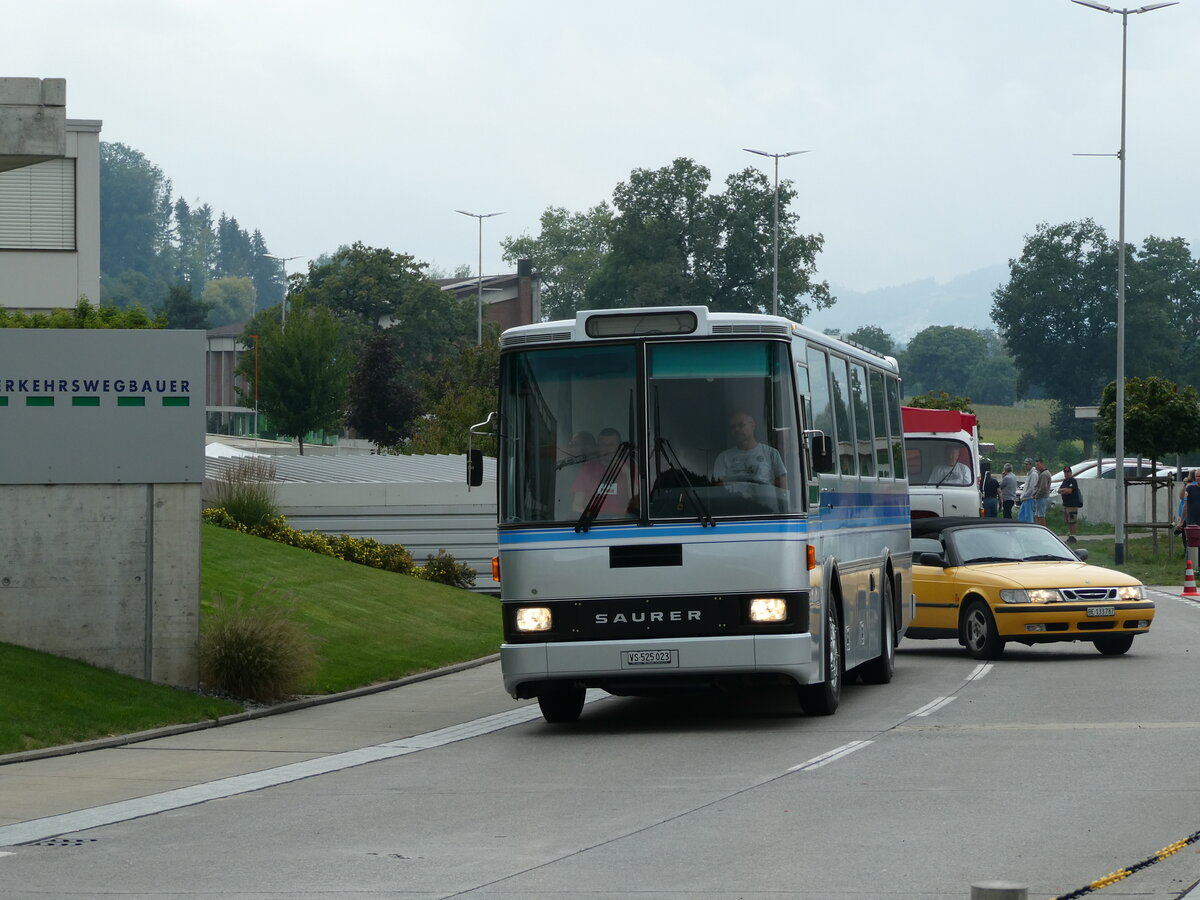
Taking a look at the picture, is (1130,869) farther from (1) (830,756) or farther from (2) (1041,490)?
(2) (1041,490)

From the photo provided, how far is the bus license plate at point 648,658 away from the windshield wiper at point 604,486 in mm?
982

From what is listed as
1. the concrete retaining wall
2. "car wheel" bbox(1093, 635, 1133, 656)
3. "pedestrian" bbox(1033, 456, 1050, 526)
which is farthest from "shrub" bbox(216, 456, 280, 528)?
"pedestrian" bbox(1033, 456, 1050, 526)

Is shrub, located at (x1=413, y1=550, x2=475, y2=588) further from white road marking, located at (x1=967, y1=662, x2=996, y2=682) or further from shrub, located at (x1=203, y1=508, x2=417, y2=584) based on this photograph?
white road marking, located at (x1=967, y1=662, x2=996, y2=682)

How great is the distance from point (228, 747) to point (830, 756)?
15.2 ft

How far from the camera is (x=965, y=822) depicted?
380 inches

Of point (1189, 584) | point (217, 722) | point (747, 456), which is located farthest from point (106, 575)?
point (1189, 584)

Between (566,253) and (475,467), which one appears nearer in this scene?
(475,467)

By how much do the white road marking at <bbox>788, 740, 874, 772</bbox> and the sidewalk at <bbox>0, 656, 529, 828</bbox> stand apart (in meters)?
3.64

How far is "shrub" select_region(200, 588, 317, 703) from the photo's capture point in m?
16.9

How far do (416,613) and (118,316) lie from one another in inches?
307

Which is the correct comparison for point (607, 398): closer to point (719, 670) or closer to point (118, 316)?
point (719, 670)

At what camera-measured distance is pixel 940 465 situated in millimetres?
33781

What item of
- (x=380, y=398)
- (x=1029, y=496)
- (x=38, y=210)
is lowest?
(x=1029, y=496)

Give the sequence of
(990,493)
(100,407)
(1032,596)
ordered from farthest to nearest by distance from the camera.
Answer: (990,493) → (1032,596) → (100,407)
